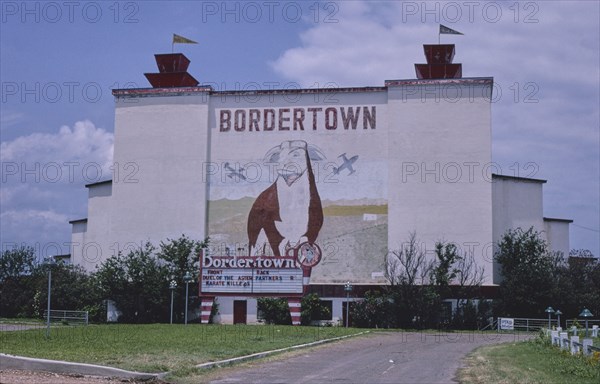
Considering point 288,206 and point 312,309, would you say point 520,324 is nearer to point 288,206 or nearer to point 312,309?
point 312,309

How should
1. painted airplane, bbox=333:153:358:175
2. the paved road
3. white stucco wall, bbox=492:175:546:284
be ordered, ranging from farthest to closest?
1. white stucco wall, bbox=492:175:546:284
2. painted airplane, bbox=333:153:358:175
3. the paved road

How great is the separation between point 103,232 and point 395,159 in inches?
899

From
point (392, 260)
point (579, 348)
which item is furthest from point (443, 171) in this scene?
point (579, 348)

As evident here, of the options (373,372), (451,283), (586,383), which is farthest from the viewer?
(451,283)

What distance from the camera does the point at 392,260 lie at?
55.5 m

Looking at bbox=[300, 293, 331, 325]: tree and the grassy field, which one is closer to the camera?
the grassy field

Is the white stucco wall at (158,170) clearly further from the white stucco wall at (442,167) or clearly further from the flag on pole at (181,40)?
the white stucco wall at (442,167)

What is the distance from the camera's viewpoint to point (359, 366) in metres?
23.1

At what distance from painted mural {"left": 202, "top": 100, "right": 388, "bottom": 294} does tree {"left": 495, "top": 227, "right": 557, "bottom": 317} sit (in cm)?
827

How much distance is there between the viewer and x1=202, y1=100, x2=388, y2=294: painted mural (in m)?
56.5

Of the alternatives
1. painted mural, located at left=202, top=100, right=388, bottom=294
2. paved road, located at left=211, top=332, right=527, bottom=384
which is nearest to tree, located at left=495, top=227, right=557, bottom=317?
painted mural, located at left=202, top=100, right=388, bottom=294

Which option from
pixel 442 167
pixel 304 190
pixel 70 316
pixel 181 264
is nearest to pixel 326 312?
pixel 304 190

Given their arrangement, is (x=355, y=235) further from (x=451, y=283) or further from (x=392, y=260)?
(x=451, y=283)

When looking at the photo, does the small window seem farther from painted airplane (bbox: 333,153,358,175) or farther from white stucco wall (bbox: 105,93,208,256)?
white stucco wall (bbox: 105,93,208,256)
